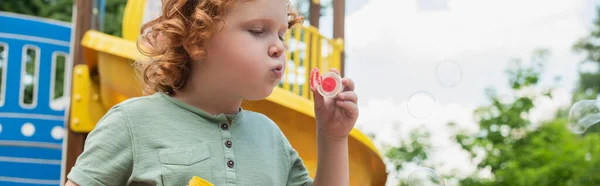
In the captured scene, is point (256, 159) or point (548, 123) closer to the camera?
point (256, 159)

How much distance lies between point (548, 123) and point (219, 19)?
28.2ft

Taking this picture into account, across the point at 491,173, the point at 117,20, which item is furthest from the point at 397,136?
the point at 117,20

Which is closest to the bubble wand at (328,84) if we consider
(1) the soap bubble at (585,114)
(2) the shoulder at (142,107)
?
(2) the shoulder at (142,107)

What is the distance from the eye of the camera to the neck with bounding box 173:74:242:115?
3.44 ft

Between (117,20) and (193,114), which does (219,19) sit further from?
(117,20)

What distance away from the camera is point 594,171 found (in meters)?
8.44

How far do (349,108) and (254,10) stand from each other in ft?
0.68

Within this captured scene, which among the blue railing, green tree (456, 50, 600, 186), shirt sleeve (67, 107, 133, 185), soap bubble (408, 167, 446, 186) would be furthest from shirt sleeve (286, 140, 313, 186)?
green tree (456, 50, 600, 186)

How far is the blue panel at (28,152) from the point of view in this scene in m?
3.59

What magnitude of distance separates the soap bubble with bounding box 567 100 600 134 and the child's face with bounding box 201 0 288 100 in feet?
7.53

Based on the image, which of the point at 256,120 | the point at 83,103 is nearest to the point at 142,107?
the point at 256,120

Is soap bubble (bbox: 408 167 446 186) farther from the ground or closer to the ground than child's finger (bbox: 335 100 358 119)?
closer to the ground

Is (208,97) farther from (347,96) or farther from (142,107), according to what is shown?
(347,96)

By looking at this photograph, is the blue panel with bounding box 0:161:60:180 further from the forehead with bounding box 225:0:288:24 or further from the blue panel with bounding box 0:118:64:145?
the forehead with bounding box 225:0:288:24
